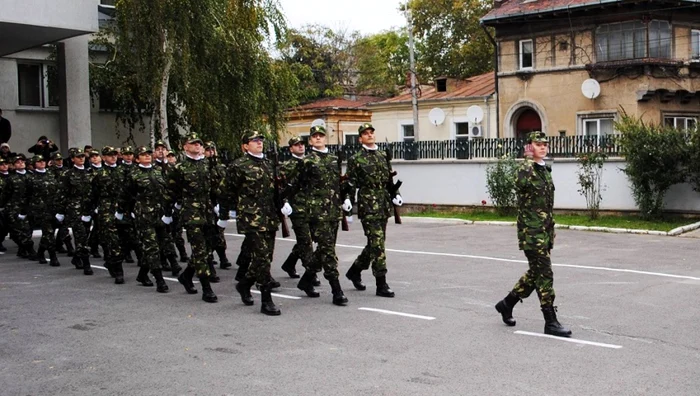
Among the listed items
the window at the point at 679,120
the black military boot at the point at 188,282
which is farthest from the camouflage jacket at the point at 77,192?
the window at the point at 679,120

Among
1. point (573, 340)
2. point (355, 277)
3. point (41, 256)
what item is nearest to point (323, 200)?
point (355, 277)

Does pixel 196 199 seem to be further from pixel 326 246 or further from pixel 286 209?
pixel 326 246

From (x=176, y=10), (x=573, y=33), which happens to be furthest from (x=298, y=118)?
(x=176, y=10)

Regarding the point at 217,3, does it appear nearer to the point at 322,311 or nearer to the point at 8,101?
the point at 8,101

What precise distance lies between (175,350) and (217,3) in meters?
14.2

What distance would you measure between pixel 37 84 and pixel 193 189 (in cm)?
1611

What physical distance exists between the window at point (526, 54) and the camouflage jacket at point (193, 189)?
25.9 meters

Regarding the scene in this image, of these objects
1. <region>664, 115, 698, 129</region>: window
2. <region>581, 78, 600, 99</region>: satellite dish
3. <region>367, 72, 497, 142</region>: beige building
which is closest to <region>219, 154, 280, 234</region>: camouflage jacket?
<region>581, 78, 600, 99</region>: satellite dish

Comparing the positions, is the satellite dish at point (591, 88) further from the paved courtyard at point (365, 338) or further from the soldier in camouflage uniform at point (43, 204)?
the soldier in camouflage uniform at point (43, 204)

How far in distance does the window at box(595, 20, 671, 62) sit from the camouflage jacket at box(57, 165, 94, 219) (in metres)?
23.2

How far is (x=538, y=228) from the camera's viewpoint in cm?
874

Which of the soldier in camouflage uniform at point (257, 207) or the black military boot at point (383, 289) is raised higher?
the soldier in camouflage uniform at point (257, 207)

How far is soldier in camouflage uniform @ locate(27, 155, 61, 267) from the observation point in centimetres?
1524

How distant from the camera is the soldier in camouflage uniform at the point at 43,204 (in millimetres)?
15242
